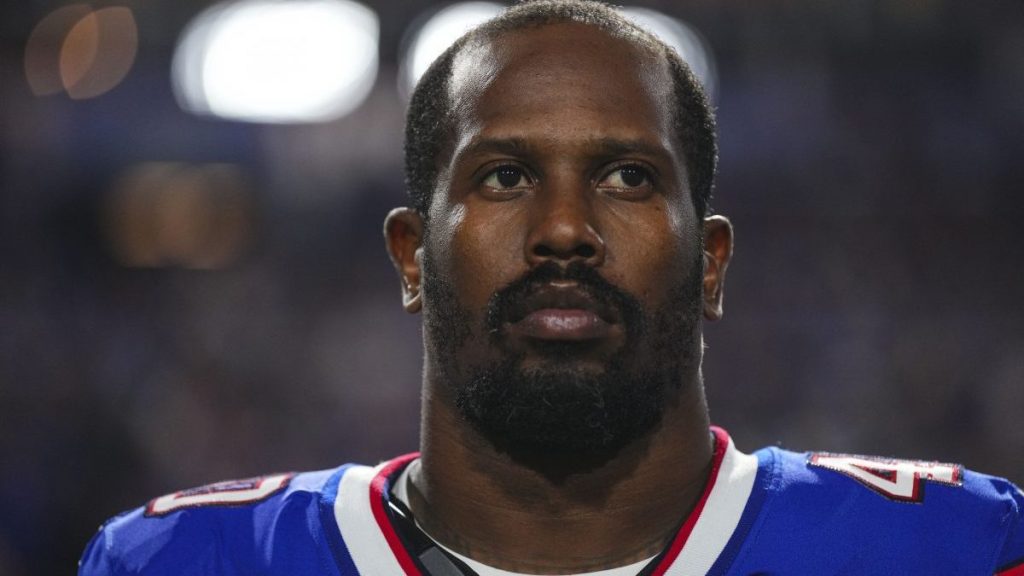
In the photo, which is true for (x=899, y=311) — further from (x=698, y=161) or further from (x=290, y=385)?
(x=698, y=161)

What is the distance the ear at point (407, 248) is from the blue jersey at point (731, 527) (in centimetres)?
36

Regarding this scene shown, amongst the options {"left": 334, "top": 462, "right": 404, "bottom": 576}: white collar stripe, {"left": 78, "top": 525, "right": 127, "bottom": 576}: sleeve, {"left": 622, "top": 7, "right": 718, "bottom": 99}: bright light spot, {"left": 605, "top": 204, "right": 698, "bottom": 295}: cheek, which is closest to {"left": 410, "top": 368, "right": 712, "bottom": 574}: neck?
{"left": 334, "top": 462, "right": 404, "bottom": 576}: white collar stripe

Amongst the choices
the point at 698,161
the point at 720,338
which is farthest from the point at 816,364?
the point at 698,161

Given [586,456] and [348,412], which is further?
[348,412]

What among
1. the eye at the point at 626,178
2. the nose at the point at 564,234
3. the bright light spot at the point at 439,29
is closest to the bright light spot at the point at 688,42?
the bright light spot at the point at 439,29

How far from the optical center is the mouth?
1.89 m

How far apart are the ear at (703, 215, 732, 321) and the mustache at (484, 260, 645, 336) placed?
316 mm

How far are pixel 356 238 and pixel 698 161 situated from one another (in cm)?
771

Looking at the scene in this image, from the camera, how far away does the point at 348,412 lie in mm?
8617

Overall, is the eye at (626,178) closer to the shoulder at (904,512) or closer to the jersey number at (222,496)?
the shoulder at (904,512)

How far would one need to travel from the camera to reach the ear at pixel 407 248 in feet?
7.31

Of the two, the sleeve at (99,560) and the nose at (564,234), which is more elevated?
the nose at (564,234)

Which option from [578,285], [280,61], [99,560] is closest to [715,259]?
[578,285]

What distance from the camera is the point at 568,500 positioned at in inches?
80.6
